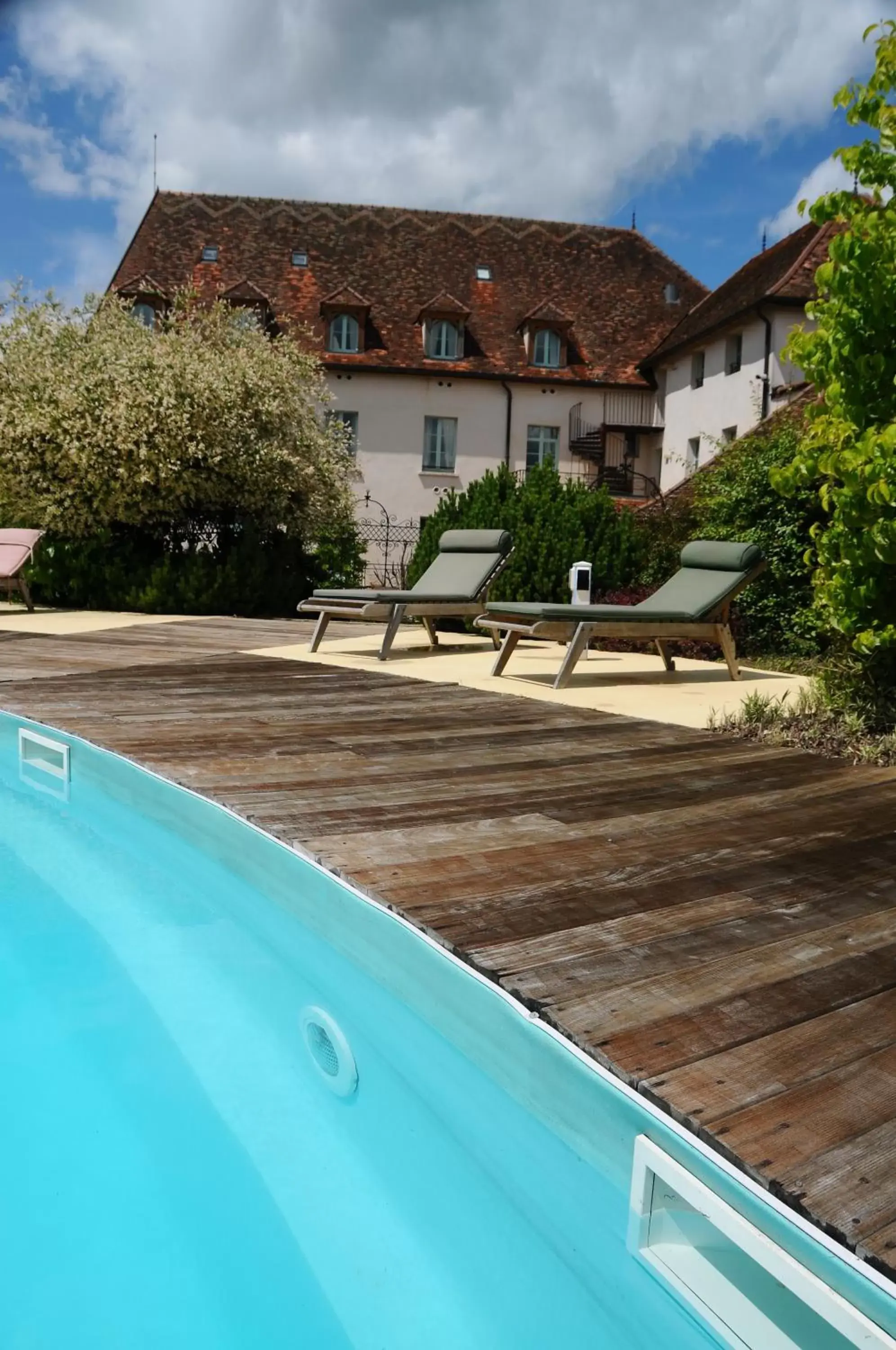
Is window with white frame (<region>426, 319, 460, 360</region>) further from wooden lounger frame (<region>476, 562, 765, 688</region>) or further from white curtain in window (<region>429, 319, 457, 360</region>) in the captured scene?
wooden lounger frame (<region>476, 562, 765, 688</region>)

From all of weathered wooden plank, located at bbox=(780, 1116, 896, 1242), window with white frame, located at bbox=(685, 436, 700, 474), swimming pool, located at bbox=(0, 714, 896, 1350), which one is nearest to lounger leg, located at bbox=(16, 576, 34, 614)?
swimming pool, located at bbox=(0, 714, 896, 1350)

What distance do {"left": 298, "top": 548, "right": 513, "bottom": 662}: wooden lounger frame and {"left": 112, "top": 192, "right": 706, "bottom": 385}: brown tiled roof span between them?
19.9m

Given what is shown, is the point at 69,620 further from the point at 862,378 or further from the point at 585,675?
the point at 862,378

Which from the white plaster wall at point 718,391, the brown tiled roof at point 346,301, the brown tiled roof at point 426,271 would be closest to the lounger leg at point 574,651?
the white plaster wall at point 718,391

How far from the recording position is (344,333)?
27531 mm

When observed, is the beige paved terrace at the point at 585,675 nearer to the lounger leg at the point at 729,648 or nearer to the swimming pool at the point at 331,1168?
the lounger leg at the point at 729,648

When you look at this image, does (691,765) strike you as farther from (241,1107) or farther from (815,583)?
(241,1107)

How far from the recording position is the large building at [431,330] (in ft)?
89.9

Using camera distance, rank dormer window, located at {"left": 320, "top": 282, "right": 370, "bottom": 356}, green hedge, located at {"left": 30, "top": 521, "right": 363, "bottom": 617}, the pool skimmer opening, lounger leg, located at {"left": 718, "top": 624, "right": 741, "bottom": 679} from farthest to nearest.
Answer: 1. dormer window, located at {"left": 320, "top": 282, "right": 370, "bottom": 356}
2. green hedge, located at {"left": 30, "top": 521, "right": 363, "bottom": 617}
3. lounger leg, located at {"left": 718, "top": 624, "right": 741, "bottom": 679}
4. the pool skimmer opening

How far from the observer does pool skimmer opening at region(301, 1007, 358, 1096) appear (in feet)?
7.57

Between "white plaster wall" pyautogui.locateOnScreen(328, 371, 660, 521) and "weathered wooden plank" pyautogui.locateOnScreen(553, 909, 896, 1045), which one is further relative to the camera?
"white plaster wall" pyautogui.locateOnScreen(328, 371, 660, 521)

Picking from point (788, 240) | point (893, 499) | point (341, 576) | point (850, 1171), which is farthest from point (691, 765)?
point (788, 240)

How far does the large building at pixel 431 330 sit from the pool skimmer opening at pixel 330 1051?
24.9 meters

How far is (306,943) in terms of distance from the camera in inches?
116
